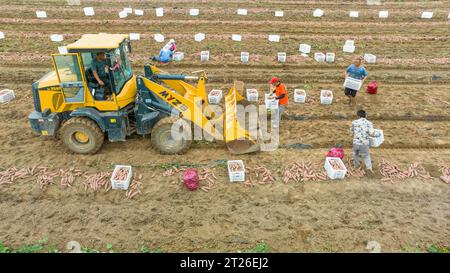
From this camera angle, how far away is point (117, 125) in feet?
29.3

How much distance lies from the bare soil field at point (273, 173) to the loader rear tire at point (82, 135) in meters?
0.26

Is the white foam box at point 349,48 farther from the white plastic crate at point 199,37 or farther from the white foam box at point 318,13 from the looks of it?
the white plastic crate at point 199,37

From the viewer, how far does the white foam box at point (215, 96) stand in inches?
458

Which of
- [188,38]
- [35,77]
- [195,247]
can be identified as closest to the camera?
[195,247]

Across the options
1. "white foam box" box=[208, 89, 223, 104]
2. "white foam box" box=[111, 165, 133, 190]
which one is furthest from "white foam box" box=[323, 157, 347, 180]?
"white foam box" box=[111, 165, 133, 190]

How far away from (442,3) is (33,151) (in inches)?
1107

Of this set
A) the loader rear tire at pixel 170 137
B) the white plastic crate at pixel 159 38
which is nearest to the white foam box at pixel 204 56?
the white plastic crate at pixel 159 38

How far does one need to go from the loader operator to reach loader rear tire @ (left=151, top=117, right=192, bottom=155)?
158cm

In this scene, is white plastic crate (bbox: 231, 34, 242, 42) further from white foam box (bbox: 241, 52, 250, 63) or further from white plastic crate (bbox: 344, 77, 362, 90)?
white plastic crate (bbox: 344, 77, 362, 90)

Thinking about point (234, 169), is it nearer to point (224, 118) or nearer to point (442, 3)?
point (224, 118)

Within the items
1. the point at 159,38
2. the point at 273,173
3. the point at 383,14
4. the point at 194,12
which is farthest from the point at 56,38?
the point at 383,14

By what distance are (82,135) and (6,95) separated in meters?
4.73

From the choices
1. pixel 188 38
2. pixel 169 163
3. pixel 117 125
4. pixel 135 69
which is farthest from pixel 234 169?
pixel 188 38

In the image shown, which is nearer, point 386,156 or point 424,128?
point 386,156
